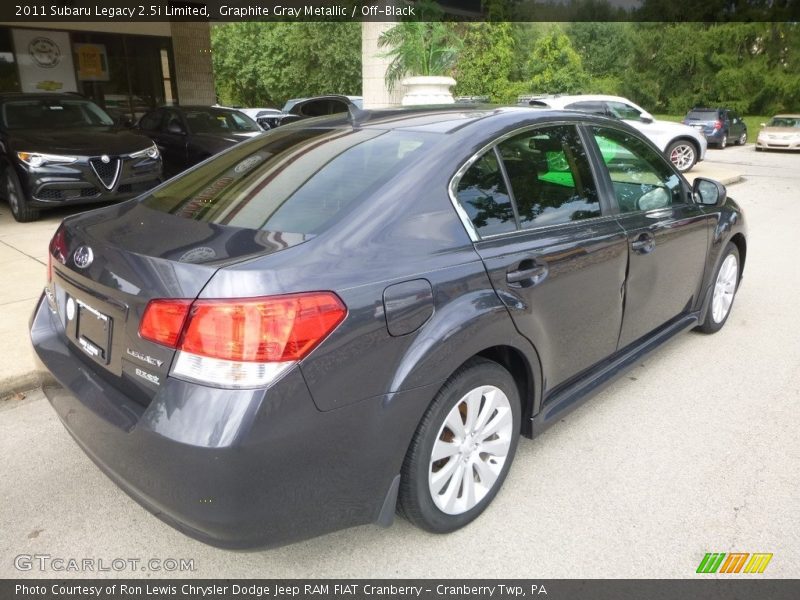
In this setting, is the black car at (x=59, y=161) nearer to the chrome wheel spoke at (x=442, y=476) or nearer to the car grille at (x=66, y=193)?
the car grille at (x=66, y=193)

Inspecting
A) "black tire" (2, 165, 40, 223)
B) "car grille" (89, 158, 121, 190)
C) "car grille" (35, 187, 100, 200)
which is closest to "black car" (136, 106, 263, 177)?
"car grille" (89, 158, 121, 190)

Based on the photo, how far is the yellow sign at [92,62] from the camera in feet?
51.5

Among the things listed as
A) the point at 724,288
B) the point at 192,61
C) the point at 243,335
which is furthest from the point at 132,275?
the point at 192,61

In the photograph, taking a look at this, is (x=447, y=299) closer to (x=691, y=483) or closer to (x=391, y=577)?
(x=391, y=577)

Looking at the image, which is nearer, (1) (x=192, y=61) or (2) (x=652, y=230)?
(2) (x=652, y=230)

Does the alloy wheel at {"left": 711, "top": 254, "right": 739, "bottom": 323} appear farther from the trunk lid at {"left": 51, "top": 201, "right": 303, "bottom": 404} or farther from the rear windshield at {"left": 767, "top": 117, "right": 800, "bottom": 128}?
the rear windshield at {"left": 767, "top": 117, "right": 800, "bottom": 128}

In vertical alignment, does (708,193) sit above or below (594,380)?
above

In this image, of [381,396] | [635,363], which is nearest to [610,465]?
[635,363]

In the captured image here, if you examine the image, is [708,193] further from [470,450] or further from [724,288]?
[470,450]

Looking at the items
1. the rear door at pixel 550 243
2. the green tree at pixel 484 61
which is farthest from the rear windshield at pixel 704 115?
the rear door at pixel 550 243

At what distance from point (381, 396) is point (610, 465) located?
1.53m

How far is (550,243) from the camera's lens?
2641 millimetres

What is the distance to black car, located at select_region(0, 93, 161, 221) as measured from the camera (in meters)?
7.54

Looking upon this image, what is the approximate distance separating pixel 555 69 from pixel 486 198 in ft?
108
